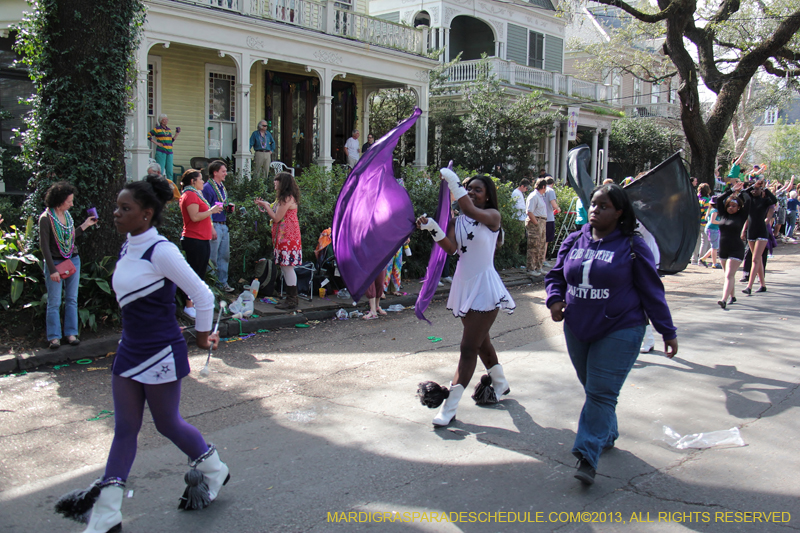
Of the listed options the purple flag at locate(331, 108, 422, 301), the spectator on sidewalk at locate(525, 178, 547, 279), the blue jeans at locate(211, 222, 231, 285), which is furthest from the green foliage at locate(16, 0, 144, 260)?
the spectator on sidewalk at locate(525, 178, 547, 279)

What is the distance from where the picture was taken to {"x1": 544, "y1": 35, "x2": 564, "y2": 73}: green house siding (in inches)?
1225

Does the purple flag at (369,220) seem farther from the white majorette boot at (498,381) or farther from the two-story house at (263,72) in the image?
the two-story house at (263,72)

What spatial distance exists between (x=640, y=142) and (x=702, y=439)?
1340 inches

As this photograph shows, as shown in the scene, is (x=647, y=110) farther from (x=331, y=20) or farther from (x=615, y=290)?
(x=615, y=290)

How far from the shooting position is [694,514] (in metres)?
3.67

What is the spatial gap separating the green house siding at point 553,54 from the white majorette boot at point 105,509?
30957mm

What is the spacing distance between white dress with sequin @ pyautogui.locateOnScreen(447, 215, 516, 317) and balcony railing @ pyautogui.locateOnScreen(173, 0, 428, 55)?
1221cm

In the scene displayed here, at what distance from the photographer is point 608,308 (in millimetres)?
3963

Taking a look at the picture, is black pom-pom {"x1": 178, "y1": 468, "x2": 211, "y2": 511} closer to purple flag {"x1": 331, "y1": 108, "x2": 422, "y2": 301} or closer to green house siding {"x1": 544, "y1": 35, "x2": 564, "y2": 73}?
purple flag {"x1": 331, "y1": 108, "x2": 422, "y2": 301}

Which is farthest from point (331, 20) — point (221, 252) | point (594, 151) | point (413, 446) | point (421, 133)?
Result: point (594, 151)

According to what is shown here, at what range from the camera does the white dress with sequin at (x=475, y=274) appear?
194 inches

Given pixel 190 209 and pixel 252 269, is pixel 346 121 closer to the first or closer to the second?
pixel 252 269

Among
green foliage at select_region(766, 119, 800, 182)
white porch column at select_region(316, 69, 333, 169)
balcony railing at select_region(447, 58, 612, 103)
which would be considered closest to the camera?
white porch column at select_region(316, 69, 333, 169)

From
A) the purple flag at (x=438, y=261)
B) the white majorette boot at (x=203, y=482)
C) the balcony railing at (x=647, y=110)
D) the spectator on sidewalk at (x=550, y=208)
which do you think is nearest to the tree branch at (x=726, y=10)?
the spectator on sidewalk at (x=550, y=208)
